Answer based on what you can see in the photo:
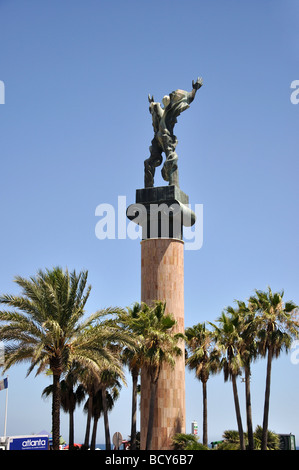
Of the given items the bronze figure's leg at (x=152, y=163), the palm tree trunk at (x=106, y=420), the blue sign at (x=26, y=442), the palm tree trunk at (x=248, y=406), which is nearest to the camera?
the palm tree trunk at (x=248, y=406)

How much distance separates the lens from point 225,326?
123 feet

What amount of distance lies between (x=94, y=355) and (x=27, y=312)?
3.42 m

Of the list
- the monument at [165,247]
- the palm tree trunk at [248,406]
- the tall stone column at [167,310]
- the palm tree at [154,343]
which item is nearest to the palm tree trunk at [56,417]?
the palm tree at [154,343]

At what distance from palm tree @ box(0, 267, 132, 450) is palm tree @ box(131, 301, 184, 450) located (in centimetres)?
493

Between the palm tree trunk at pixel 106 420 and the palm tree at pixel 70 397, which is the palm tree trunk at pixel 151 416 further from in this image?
the palm tree at pixel 70 397

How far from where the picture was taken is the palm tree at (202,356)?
39375mm

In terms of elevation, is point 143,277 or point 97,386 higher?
point 143,277

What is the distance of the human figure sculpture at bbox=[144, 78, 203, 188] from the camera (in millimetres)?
41281

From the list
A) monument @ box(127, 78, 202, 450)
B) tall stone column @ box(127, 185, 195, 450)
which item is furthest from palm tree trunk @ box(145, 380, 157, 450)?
tall stone column @ box(127, 185, 195, 450)

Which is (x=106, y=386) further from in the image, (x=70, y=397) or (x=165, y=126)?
(x=165, y=126)

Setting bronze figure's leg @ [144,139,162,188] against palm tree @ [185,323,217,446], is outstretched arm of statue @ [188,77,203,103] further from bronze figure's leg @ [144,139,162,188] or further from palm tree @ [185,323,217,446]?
palm tree @ [185,323,217,446]
